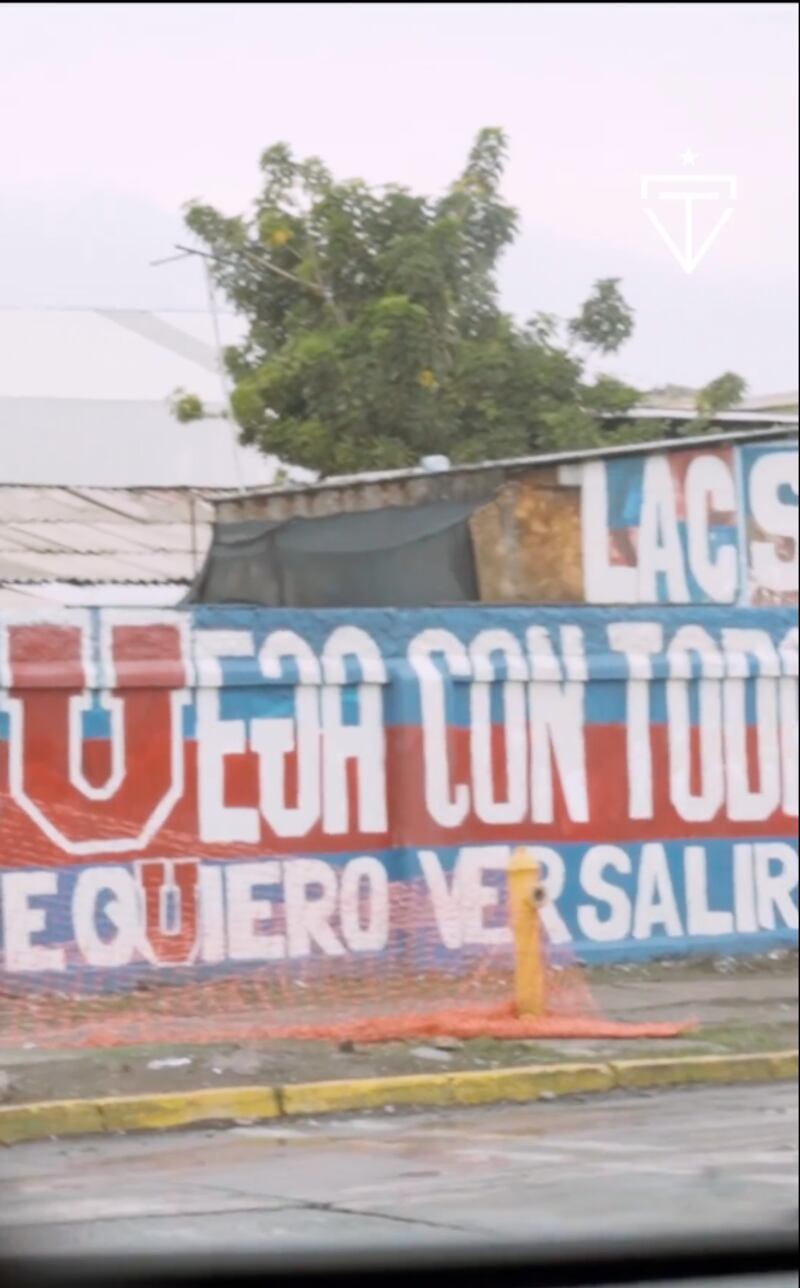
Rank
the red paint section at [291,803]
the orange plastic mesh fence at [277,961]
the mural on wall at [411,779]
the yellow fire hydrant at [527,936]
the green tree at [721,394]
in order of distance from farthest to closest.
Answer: the yellow fire hydrant at [527,936], the mural on wall at [411,779], the red paint section at [291,803], the orange plastic mesh fence at [277,961], the green tree at [721,394]

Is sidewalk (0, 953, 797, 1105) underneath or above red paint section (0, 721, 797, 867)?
underneath

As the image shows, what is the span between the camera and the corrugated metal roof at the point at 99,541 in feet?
11.6

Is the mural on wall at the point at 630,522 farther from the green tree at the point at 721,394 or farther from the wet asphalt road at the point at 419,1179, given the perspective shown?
the wet asphalt road at the point at 419,1179

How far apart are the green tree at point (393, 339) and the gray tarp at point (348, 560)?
26 centimetres

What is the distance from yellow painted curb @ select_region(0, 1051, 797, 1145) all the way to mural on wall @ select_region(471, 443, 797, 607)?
5.63 feet

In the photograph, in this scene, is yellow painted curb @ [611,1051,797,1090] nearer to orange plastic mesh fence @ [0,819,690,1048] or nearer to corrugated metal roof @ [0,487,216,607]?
orange plastic mesh fence @ [0,819,690,1048]

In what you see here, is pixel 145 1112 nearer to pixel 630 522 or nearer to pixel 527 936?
pixel 630 522

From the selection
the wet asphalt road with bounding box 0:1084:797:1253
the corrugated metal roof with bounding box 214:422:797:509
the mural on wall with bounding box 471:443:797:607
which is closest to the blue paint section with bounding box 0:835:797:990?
the wet asphalt road with bounding box 0:1084:797:1253

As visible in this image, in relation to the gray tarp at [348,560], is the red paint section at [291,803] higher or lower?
lower

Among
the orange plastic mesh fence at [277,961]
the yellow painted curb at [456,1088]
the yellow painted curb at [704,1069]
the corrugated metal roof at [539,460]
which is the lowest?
the yellow painted curb at [704,1069]

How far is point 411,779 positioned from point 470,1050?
7.77 feet

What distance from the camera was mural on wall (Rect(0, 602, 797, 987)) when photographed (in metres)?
7.59

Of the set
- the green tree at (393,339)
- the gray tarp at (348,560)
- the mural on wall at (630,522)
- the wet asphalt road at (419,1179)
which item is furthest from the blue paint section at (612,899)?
the green tree at (393,339)

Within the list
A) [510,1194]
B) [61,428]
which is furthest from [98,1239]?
[61,428]
